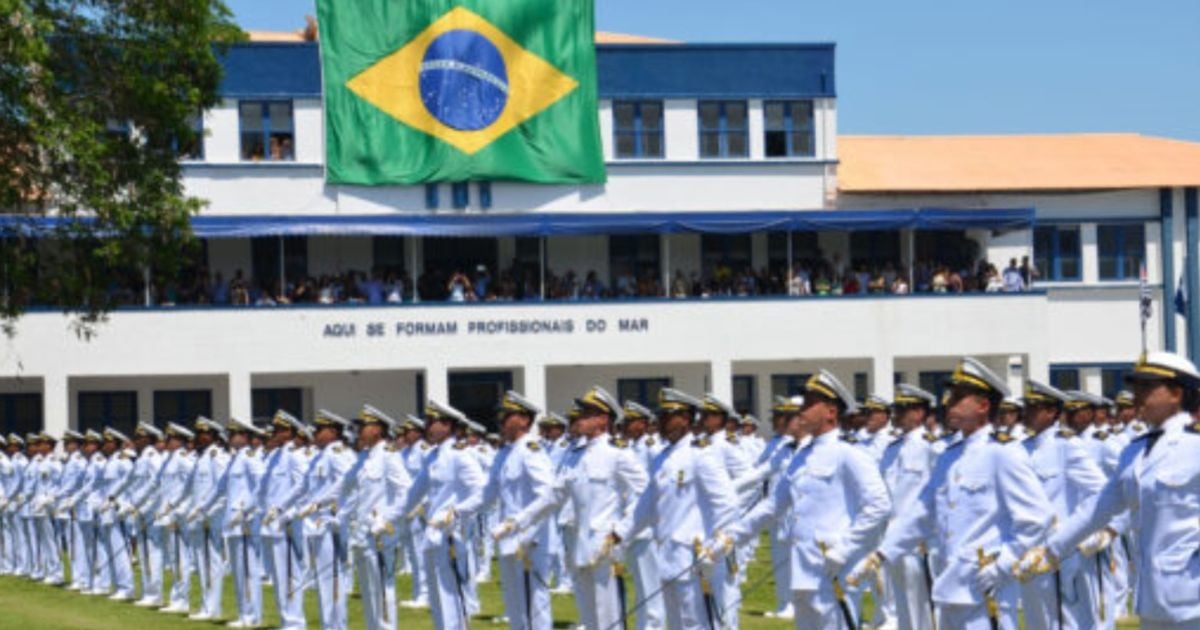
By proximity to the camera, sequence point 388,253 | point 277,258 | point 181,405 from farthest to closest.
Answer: point 388,253
point 277,258
point 181,405

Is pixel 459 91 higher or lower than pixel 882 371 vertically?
higher

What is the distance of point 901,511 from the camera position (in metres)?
18.2

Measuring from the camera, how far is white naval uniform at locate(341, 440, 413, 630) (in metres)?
22.0

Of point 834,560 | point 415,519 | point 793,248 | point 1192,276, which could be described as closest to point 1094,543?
point 834,560

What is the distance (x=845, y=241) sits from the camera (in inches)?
2370

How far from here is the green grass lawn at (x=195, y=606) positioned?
2516cm

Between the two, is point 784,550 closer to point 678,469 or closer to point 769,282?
point 678,469

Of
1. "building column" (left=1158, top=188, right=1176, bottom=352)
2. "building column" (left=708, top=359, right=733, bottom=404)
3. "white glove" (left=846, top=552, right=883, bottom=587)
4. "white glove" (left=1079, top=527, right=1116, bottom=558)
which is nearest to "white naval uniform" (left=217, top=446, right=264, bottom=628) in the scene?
"white glove" (left=846, top=552, right=883, bottom=587)

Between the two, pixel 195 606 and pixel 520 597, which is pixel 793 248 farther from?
pixel 520 597

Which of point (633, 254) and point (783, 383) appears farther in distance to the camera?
point (633, 254)

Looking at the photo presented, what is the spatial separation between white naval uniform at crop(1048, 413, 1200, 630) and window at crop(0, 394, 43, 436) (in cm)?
4629

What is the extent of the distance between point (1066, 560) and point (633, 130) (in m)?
43.1

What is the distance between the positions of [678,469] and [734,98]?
143 ft

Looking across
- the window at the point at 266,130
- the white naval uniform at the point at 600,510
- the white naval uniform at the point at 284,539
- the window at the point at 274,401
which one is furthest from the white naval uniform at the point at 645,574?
the window at the point at 266,130
